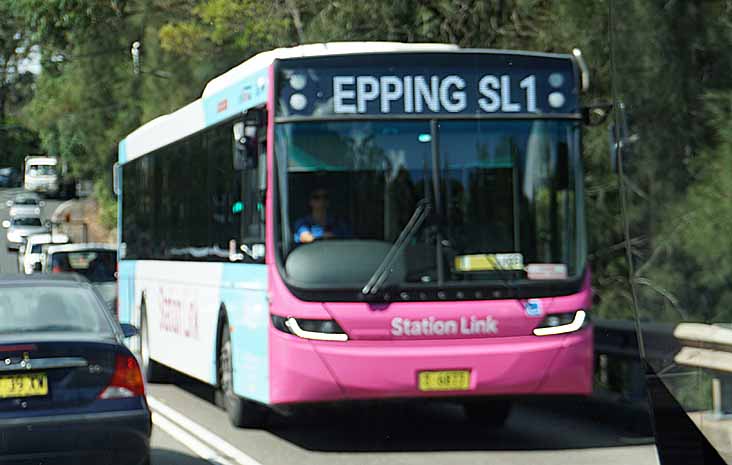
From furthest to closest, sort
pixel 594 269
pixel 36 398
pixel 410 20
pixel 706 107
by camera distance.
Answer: pixel 410 20, pixel 594 269, pixel 36 398, pixel 706 107

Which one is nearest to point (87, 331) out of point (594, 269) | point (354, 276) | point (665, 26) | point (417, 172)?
point (354, 276)

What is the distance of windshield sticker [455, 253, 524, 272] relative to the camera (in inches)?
412

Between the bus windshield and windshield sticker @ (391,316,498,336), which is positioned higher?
the bus windshield

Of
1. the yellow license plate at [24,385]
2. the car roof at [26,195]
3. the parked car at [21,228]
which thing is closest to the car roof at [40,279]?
the yellow license plate at [24,385]

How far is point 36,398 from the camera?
26.2ft

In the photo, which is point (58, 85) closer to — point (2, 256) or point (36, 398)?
point (2, 256)

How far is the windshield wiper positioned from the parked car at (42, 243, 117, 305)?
16.5 meters

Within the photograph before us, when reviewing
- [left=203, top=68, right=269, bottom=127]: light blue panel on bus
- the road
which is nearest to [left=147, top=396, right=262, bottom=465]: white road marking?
the road

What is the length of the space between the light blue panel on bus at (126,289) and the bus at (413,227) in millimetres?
7395

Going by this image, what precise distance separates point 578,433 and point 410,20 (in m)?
12.8

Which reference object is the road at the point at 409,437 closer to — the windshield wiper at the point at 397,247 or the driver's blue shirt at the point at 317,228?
the windshield wiper at the point at 397,247

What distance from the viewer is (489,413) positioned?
1200cm

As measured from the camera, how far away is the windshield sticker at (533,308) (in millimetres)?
10336

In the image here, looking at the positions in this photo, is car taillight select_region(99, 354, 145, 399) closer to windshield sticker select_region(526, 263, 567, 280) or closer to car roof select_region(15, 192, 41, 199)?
windshield sticker select_region(526, 263, 567, 280)
